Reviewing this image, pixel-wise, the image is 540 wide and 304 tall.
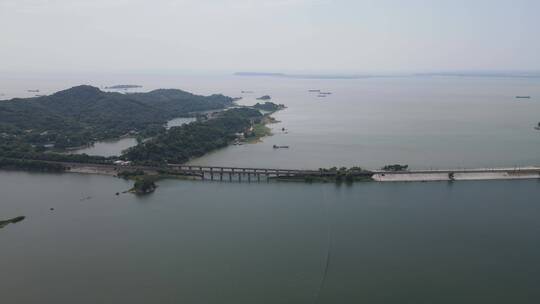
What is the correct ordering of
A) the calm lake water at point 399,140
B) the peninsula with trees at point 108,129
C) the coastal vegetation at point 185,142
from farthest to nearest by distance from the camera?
the coastal vegetation at point 185,142 → the peninsula with trees at point 108,129 → the calm lake water at point 399,140

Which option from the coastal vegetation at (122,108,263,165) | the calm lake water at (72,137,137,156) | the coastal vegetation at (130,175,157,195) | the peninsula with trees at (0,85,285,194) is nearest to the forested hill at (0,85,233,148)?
the peninsula with trees at (0,85,285,194)

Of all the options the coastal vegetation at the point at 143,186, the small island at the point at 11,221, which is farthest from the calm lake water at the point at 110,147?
the small island at the point at 11,221

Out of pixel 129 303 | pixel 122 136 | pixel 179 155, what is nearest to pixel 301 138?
pixel 179 155

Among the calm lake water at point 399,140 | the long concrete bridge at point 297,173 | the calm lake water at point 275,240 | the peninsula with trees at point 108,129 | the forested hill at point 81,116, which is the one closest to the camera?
the calm lake water at point 275,240

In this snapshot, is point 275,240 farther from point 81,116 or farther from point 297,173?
point 81,116

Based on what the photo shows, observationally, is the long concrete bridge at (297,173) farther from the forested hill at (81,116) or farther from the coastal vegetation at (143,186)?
the forested hill at (81,116)

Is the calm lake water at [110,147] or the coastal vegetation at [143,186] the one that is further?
the calm lake water at [110,147]

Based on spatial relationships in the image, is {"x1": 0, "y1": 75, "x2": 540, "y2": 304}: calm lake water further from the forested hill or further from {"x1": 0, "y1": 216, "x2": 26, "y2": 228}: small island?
the forested hill

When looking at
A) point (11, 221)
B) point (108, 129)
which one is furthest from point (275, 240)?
point (108, 129)
